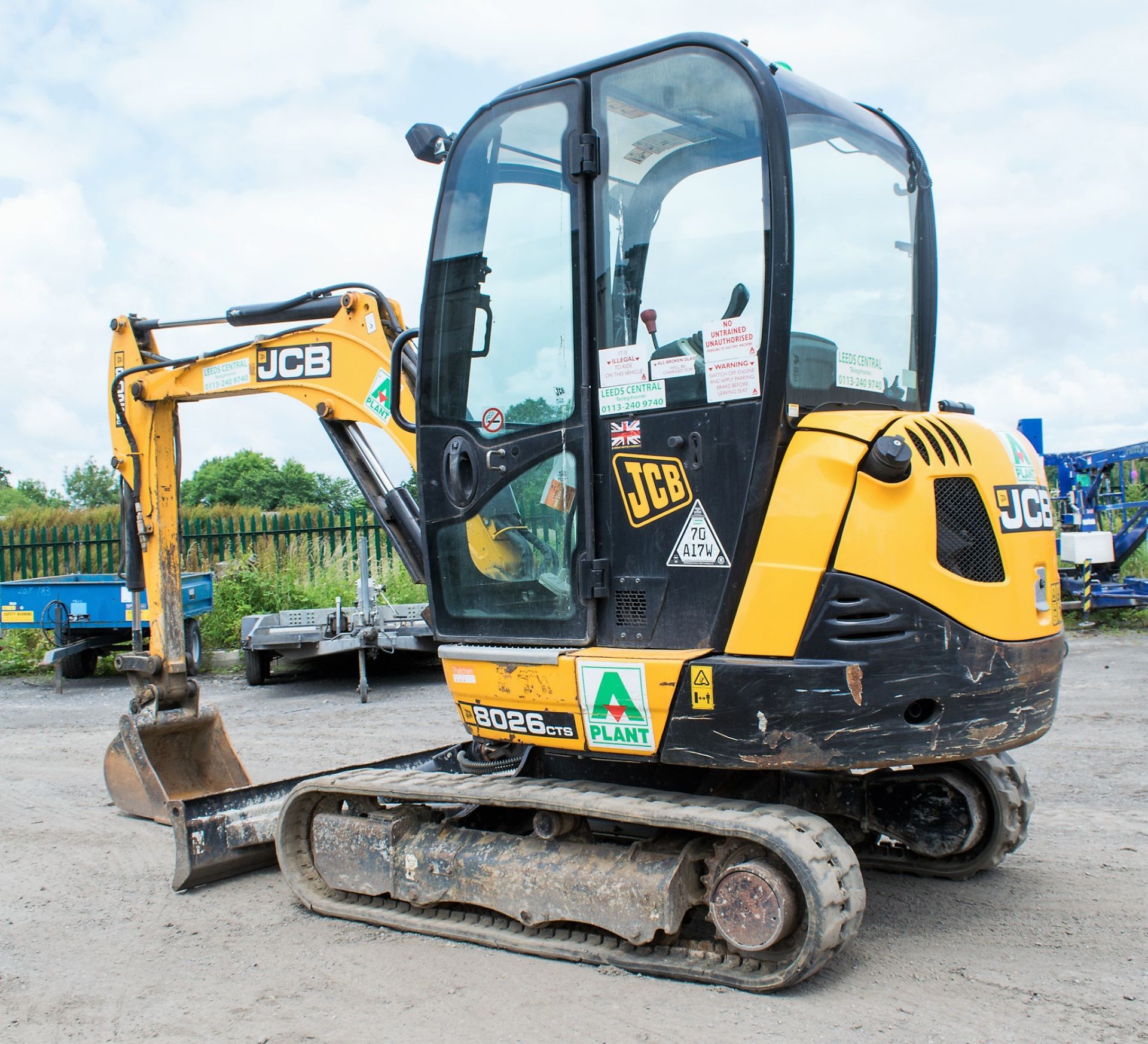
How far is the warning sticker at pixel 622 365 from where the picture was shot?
380 centimetres

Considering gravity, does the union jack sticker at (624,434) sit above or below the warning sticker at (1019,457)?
above

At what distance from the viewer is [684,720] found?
3.66 m

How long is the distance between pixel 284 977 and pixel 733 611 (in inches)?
80.3

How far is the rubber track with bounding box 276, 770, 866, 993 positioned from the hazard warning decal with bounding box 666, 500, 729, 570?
827 mm

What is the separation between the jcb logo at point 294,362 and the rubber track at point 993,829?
11.7 feet

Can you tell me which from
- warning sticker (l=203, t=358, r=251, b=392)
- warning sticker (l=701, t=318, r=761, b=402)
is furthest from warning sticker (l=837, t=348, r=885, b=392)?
warning sticker (l=203, t=358, r=251, b=392)

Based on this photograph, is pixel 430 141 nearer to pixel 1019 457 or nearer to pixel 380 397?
pixel 380 397

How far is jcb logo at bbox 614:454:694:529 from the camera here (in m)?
3.74

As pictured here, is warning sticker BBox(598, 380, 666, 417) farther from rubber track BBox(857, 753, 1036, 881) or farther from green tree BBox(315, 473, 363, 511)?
green tree BBox(315, 473, 363, 511)

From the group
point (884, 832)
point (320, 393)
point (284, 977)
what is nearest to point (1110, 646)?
point (884, 832)

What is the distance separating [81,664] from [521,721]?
10.8 metres

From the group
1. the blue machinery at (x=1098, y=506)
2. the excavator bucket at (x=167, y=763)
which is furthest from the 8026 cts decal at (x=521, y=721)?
the blue machinery at (x=1098, y=506)

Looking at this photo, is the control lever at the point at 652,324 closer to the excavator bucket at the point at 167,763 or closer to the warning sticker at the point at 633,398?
the warning sticker at the point at 633,398

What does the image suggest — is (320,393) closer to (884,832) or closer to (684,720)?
(684,720)
